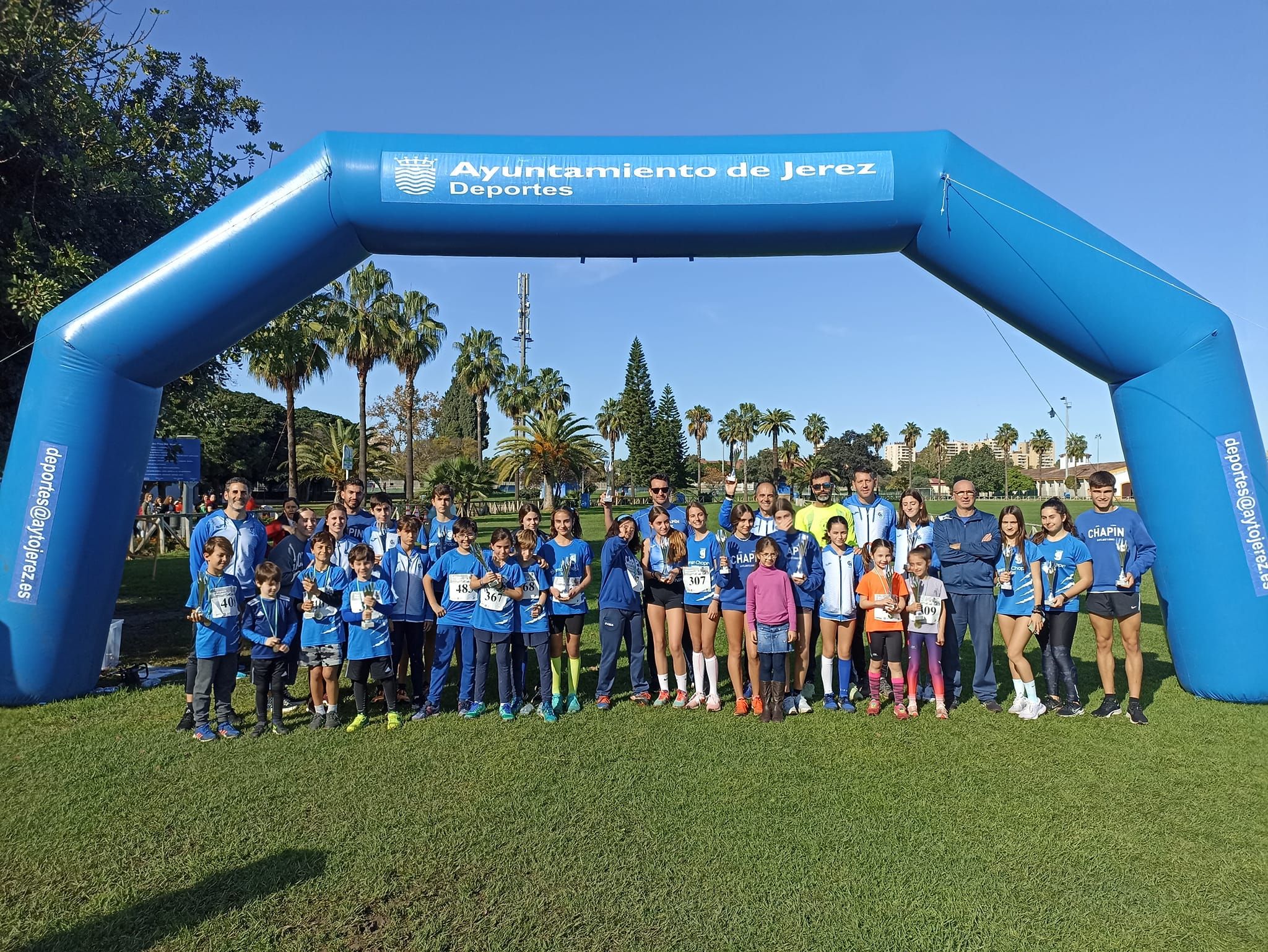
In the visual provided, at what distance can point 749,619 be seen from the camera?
6.17 meters

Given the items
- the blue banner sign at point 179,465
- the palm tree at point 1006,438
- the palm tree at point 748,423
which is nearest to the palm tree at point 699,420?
the palm tree at point 748,423

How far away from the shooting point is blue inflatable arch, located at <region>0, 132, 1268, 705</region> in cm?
604

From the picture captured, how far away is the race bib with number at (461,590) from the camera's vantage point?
6.23 meters

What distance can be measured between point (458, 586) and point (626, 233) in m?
3.45

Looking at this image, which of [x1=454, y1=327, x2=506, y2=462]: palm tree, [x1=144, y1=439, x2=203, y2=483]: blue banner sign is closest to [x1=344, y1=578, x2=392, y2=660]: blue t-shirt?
[x1=144, y1=439, x2=203, y2=483]: blue banner sign

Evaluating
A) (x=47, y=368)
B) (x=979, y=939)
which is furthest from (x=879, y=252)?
(x=47, y=368)

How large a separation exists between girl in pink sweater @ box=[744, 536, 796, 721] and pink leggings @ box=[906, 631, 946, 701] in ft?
3.72

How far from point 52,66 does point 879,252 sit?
8999mm

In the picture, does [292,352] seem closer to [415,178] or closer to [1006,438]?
[415,178]

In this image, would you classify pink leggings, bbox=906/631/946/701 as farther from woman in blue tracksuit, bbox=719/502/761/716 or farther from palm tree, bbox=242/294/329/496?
palm tree, bbox=242/294/329/496

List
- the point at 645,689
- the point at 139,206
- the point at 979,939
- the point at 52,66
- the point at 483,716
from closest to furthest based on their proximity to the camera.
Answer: the point at 979,939 → the point at 483,716 → the point at 645,689 → the point at 52,66 → the point at 139,206

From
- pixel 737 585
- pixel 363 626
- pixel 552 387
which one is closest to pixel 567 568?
pixel 737 585

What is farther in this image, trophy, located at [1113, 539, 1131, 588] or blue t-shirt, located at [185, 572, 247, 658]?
trophy, located at [1113, 539, 1131, 588]

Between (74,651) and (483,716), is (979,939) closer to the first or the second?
(483,716)
